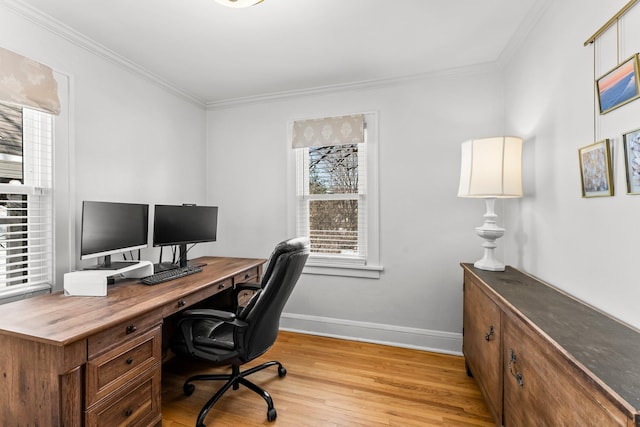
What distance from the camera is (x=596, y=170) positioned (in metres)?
1.26

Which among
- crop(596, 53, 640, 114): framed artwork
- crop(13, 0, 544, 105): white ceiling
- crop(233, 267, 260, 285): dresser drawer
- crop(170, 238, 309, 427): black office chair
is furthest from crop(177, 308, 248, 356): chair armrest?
crop(596, 53, 640, 114): framed artwork

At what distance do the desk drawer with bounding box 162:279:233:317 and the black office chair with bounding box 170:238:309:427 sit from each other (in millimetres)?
83

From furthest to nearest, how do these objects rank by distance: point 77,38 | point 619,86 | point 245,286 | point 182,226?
point 182,226 → point 245,286 → point 77,38 → point 619,86

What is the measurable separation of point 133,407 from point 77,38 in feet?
7.63

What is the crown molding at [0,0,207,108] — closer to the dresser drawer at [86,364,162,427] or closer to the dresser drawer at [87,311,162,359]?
the dresser drawer at [87,311,162,359]

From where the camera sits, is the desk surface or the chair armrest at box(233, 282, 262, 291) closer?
the desk surface

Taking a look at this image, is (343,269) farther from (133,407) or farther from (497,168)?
(133,407)

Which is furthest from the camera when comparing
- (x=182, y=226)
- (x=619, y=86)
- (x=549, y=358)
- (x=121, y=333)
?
(x=182, y=226)

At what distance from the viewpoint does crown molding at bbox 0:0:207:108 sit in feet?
5.52

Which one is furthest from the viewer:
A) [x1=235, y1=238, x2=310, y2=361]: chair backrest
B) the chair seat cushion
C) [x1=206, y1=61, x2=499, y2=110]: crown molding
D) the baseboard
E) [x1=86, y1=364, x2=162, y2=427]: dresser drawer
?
the baseboard

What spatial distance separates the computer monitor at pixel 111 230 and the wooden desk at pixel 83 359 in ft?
0.99

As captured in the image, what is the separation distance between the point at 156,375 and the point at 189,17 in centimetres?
214

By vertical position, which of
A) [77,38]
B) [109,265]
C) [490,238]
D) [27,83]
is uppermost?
[77,38]

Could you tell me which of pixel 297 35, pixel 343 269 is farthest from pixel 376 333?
pixel 297 35
